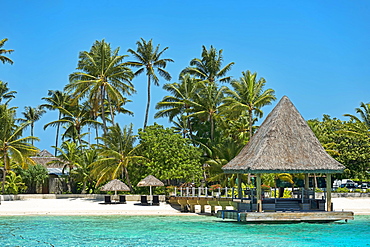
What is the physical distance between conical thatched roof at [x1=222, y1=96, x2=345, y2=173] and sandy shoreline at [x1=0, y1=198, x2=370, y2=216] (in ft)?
22.3

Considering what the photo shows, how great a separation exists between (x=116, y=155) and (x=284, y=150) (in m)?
16.2

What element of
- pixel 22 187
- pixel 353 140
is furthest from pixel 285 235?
pixel 22 187

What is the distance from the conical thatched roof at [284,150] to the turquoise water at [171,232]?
2572 mm

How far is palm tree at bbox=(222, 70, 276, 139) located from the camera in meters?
37.9

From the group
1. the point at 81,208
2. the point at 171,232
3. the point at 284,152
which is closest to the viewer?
the point at 171,232

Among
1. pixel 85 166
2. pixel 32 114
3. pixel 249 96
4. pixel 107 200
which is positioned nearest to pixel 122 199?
pixel 107 200

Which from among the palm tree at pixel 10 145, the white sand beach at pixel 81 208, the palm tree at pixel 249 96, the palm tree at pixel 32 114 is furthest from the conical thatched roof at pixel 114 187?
the palm tree at pixel 32 114

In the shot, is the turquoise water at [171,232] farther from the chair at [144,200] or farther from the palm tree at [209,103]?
the palm tree at [209,103]

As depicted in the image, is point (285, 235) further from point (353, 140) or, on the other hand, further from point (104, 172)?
point (353, 140)

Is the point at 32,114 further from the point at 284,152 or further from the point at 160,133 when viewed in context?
the point at 284,152

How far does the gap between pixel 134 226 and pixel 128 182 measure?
14809 millimetres

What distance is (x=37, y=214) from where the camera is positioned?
28812 mm

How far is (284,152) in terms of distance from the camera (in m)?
23.3

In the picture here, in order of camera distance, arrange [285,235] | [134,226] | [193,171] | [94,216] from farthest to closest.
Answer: [193,171] → [94,216] → [134,226] → [285,235]
